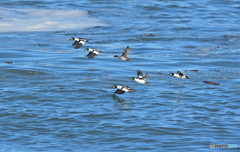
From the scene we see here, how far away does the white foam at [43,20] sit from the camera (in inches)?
1077

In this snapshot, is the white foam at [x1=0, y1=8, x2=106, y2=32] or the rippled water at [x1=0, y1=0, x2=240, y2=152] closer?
the rippled water at [x1=0, y1=0, x2=240, y2=152]

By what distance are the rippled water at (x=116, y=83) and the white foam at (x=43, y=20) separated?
0.07 metres

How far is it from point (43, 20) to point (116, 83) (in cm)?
1470

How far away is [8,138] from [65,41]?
1322cm

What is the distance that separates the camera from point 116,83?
16.6m

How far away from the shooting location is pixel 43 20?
97.3ft

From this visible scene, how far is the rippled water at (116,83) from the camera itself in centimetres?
1141

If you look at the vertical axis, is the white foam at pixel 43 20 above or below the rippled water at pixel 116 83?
above

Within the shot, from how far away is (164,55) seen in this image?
21.5m

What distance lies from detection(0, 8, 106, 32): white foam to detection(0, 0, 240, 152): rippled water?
7cm

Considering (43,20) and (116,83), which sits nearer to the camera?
(116,83)

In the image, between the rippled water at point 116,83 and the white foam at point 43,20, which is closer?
the rippled water at point 116,83

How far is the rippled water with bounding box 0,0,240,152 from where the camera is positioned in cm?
1141

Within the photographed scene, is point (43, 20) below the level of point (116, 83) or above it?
above
